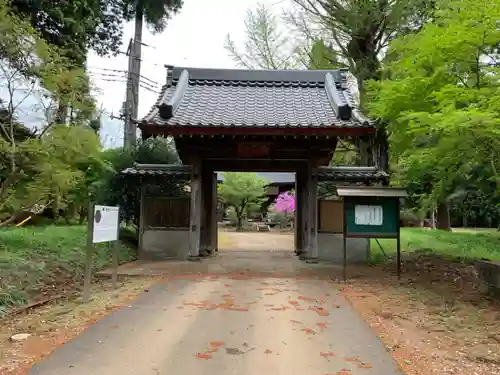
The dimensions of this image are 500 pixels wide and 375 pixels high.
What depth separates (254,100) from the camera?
37.2ft

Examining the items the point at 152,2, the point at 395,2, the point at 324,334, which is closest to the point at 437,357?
the point at 324,334

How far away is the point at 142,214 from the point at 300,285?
503 cm

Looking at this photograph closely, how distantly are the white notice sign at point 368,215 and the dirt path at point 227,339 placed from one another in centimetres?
204

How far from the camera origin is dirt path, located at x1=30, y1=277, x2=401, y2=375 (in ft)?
12.4

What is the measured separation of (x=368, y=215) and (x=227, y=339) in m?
4.65

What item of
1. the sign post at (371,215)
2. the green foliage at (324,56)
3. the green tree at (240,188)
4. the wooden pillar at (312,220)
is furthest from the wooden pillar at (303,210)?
the green tree at (240,188)

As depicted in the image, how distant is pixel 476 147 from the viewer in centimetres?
651

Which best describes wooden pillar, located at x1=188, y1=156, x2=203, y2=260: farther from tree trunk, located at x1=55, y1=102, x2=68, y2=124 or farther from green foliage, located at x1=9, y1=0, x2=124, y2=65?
green foliage, located at x1=9, y1=0, x2=124, y2=65

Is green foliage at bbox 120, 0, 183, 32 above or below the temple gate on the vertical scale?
above

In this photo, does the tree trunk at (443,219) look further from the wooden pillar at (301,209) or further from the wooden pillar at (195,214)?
the wooden pillar at (195,214)

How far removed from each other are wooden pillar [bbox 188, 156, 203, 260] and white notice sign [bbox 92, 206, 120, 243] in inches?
128

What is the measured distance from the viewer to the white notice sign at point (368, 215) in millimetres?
8297

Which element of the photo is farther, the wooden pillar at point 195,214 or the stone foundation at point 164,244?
the stone foundation at point 164,244

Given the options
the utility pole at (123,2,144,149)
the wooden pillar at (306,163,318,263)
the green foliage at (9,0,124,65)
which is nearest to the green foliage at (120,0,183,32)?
the utility pole at (123,2,144,149)
